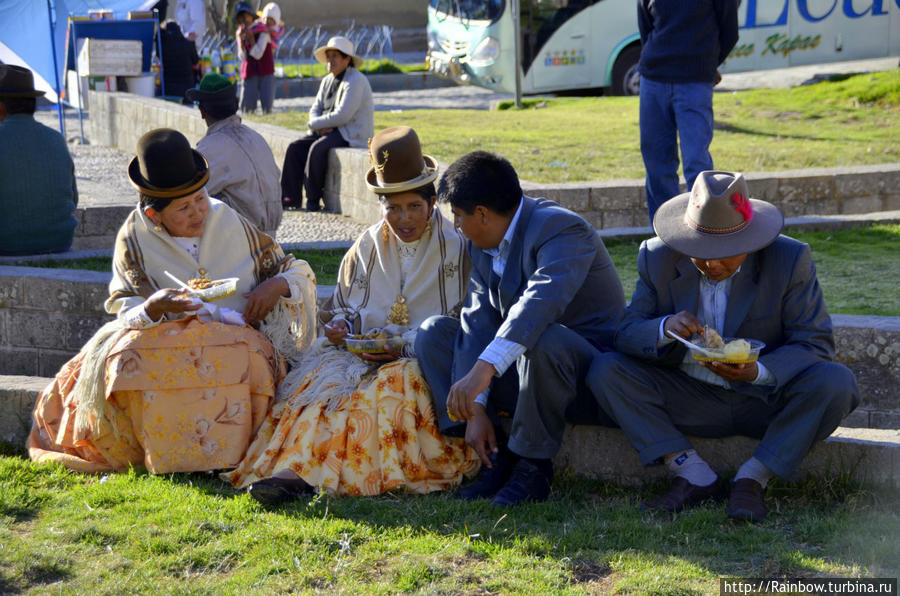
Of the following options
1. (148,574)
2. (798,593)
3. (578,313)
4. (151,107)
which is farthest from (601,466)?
(151,107)

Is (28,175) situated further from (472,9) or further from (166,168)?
(472,9)

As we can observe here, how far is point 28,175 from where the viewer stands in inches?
263

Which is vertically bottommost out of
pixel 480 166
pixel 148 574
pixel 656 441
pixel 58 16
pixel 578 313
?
pixel 148 574

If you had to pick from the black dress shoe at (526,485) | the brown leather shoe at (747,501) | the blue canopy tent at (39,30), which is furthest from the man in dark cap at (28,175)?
the blue canopy tent at (39,30)

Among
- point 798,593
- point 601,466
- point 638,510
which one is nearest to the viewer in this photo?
point 798,593

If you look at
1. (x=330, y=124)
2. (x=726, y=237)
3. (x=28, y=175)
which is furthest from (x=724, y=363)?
(x=330, y=124)

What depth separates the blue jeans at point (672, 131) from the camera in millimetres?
7031

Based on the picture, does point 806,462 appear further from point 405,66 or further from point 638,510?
point 405,66

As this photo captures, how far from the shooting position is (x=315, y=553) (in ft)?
11.4

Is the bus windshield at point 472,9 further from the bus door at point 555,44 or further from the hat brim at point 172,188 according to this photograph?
the hat brim at point 172,188

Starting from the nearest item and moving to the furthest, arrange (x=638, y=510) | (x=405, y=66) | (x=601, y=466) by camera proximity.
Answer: (x=638, y=510)
(x=601, y=466)
(x=405, y=66)

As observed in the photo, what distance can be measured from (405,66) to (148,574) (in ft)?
74.0

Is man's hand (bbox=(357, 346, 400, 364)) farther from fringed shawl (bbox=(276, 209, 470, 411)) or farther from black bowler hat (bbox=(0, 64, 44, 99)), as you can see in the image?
black bowler hat (bbox=(0, 64, 44, 99))

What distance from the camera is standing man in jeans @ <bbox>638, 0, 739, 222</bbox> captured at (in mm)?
7031
